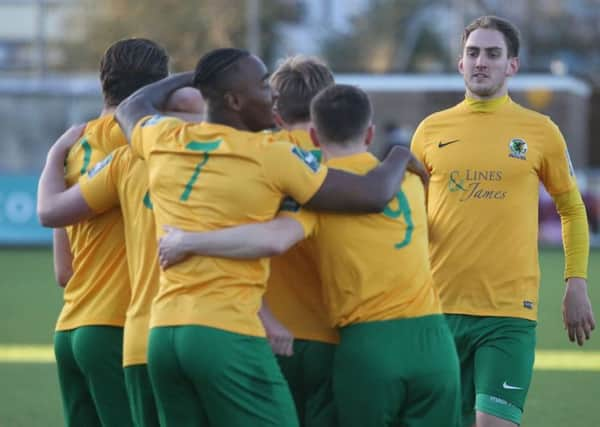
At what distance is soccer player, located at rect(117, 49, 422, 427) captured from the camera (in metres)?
4.40

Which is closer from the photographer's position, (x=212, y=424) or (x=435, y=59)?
(x=212, y=424)

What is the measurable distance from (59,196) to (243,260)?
97 cm

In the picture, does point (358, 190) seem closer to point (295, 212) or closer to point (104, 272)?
point (295, 212)

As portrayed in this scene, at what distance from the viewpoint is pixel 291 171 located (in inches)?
176

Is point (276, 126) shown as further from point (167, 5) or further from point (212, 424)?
point (167, 5)

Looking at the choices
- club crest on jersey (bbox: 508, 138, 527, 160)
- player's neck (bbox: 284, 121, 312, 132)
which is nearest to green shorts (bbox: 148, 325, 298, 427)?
player's neck (bbox: 284, 121, 312, 132)

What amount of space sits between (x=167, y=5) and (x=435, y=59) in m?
10.9

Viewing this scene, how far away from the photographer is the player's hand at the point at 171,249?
4465mm

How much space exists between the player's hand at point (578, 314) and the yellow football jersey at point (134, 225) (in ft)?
6.85

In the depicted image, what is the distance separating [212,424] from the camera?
14.6 ft

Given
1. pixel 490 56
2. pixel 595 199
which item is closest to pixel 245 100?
pixel 490 56

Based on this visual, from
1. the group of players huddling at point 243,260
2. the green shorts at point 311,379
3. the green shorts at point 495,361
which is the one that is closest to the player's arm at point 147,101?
the group of players huddling at point 243,260

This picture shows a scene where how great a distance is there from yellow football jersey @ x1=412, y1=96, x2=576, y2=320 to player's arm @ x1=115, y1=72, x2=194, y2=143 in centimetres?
162

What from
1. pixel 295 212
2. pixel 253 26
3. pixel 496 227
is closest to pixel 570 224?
pixel 496 227
